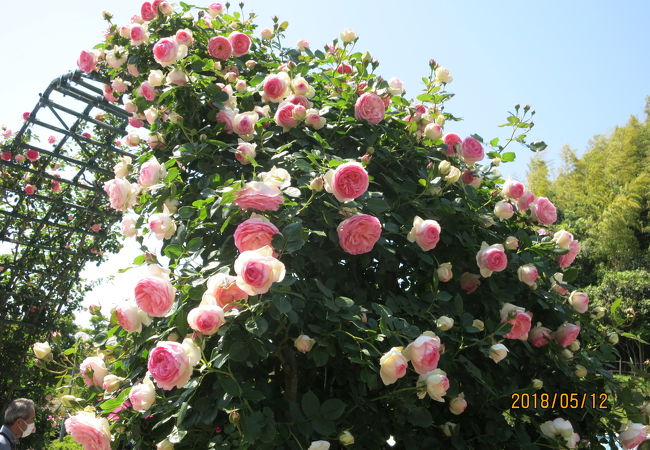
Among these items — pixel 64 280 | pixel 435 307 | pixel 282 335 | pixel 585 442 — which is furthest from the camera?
pixel 64 280

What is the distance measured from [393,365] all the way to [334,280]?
282mm

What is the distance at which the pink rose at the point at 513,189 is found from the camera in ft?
5.09

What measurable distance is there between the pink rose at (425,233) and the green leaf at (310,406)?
432mm

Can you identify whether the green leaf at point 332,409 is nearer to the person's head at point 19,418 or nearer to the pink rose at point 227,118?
the pink rose at point 227,118

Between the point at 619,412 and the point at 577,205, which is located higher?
the point at 577,205

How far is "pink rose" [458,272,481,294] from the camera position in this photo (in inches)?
55.4

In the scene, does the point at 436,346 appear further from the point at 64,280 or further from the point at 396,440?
the point at 64,280

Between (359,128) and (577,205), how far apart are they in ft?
60.4

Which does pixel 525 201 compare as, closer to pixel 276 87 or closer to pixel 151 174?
pixel 276 87

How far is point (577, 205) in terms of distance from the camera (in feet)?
58.7

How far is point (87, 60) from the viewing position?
2.39 meters

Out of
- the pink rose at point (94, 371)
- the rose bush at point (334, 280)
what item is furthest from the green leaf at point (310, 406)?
the pink rose at point (94, 371)

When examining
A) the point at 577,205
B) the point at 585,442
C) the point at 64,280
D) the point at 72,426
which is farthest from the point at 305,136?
the point at 577,205

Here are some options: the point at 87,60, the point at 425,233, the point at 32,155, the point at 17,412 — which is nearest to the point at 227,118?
the point at 425,233
